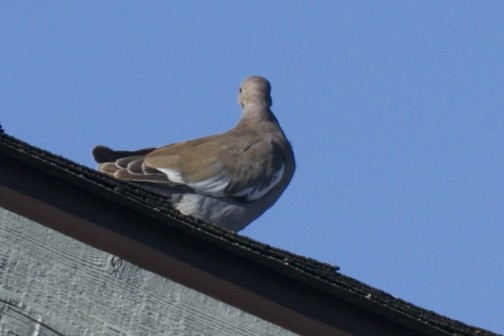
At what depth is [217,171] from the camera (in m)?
11.4

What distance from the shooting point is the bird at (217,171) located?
1112cm

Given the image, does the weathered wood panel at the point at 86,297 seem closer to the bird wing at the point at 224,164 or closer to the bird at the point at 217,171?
the bird at the point at 217,171

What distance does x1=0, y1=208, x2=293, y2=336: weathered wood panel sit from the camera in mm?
5004

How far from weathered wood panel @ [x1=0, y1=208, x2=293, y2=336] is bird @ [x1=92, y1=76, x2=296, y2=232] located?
5481 millimetres

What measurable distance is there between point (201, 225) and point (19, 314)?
2.40 feet

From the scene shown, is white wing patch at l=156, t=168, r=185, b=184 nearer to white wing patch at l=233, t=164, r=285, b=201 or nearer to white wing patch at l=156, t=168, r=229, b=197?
white wing patch at l=156, t=168, r=229, b=197

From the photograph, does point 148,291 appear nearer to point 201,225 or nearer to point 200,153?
point 201,225

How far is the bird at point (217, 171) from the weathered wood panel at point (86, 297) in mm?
5481

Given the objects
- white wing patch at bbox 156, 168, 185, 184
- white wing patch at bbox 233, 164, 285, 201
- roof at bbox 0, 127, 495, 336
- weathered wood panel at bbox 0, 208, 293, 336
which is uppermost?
white wing patch at bbox 233, 164, 285, 201

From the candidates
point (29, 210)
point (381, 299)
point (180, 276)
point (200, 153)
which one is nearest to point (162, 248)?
point (180, 276)

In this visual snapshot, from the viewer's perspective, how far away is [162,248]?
510cm

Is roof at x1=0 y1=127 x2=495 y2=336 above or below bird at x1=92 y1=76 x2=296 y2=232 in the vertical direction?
below

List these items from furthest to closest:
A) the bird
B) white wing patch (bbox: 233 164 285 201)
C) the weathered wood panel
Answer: white wing patch (bbox: 233 164 285 201), the bird, the weathered wood panel

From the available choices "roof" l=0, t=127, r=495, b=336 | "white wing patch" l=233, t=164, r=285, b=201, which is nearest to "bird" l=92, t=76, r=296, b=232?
"white wing patch" l=233, t=164, r=285, b=201
